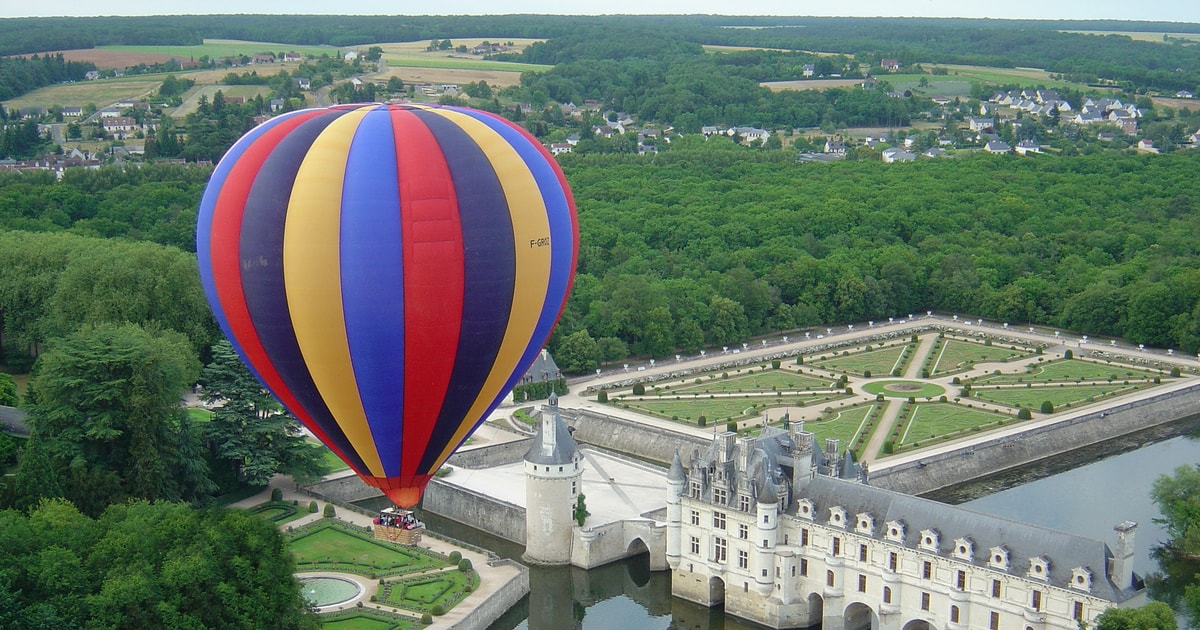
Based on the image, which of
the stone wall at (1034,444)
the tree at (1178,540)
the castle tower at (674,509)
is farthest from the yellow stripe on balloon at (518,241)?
the tree at (1178,540)

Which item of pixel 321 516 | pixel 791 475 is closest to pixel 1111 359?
pixel 791 475

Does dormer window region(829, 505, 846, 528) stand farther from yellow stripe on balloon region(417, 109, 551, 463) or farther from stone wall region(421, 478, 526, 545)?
stone wall region(421, 478, 526, 545)

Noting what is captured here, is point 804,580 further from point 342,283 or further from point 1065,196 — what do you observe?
point 1065,196

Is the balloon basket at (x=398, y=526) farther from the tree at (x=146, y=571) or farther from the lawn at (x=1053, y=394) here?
the lawn at (x=1053, y=394)

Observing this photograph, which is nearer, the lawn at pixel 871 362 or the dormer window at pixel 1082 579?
the dormer window at pixel 1082 579

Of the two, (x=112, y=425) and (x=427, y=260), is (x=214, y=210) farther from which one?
(x=112, y=425)

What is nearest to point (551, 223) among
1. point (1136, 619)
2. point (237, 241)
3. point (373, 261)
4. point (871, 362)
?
point (373, 261)
